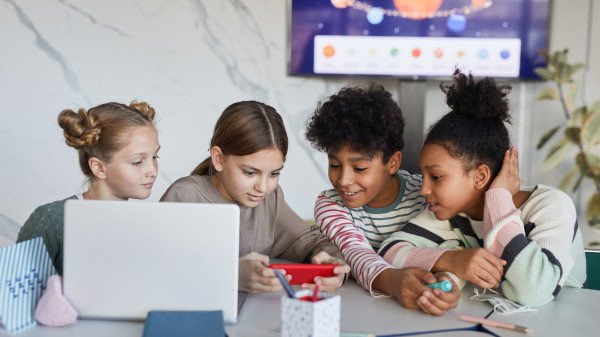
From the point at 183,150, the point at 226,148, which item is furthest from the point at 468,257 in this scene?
the point at 183,150

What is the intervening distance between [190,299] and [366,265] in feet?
1.54

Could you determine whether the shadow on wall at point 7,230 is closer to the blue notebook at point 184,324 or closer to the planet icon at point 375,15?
the planet icon at point 375,15

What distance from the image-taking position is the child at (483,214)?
4.14ft

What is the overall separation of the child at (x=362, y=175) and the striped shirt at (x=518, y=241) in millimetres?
107

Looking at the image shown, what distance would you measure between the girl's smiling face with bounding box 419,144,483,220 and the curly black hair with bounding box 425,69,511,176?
0.02 m

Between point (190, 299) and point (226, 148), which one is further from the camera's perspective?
point (226, 148)

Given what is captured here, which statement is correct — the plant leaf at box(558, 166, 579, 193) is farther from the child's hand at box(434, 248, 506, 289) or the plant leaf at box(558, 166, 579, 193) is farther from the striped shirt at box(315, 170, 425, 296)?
the child's hand at box(434, 248, 506, 289)

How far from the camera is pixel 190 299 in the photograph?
1.02m

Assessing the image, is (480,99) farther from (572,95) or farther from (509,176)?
(572,95)

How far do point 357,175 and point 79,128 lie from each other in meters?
0.74

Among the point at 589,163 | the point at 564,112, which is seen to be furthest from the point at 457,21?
the point at 589,163

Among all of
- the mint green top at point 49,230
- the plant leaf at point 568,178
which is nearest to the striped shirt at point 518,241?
the mint green top at point 49,230

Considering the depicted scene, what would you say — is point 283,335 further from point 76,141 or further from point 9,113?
point 9,113

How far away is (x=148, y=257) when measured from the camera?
1004mm
